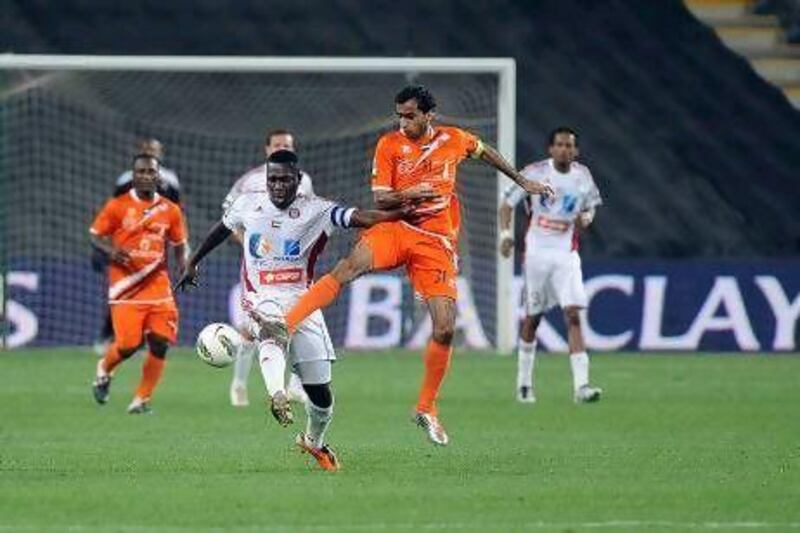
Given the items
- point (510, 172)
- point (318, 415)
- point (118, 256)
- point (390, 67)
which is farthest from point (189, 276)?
point (390, 67)

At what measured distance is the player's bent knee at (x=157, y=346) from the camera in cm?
1914

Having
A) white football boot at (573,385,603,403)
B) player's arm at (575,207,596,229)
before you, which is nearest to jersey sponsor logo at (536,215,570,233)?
player's arm at (575,207,596,229)

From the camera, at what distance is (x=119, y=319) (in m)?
19.4

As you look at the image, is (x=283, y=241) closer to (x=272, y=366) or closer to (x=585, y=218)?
(x=272, y=366)

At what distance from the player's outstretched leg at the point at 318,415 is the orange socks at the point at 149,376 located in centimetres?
536

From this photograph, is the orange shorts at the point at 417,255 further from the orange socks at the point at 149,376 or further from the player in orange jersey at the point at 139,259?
the player in orange jersey at the point at 139,259

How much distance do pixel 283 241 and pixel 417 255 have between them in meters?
2.11

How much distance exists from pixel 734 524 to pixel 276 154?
3.85 metres

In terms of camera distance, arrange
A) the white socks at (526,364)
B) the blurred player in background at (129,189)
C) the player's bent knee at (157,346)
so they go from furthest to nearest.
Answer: the blurred player in background at (129,189) < the white socks at (526,364) < the player's bent knee at (157,346)

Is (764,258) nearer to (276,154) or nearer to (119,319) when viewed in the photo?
(119,319)

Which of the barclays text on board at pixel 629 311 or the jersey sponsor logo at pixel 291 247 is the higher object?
the jersey sponsor logo at pixel 291 247

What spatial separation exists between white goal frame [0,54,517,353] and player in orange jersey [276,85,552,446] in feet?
29.8

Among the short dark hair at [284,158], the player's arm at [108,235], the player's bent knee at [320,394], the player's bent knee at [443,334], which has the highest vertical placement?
the short dark hair at [284,158]

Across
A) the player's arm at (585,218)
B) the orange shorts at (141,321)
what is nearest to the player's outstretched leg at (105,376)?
the orange shorts at (141,321)
